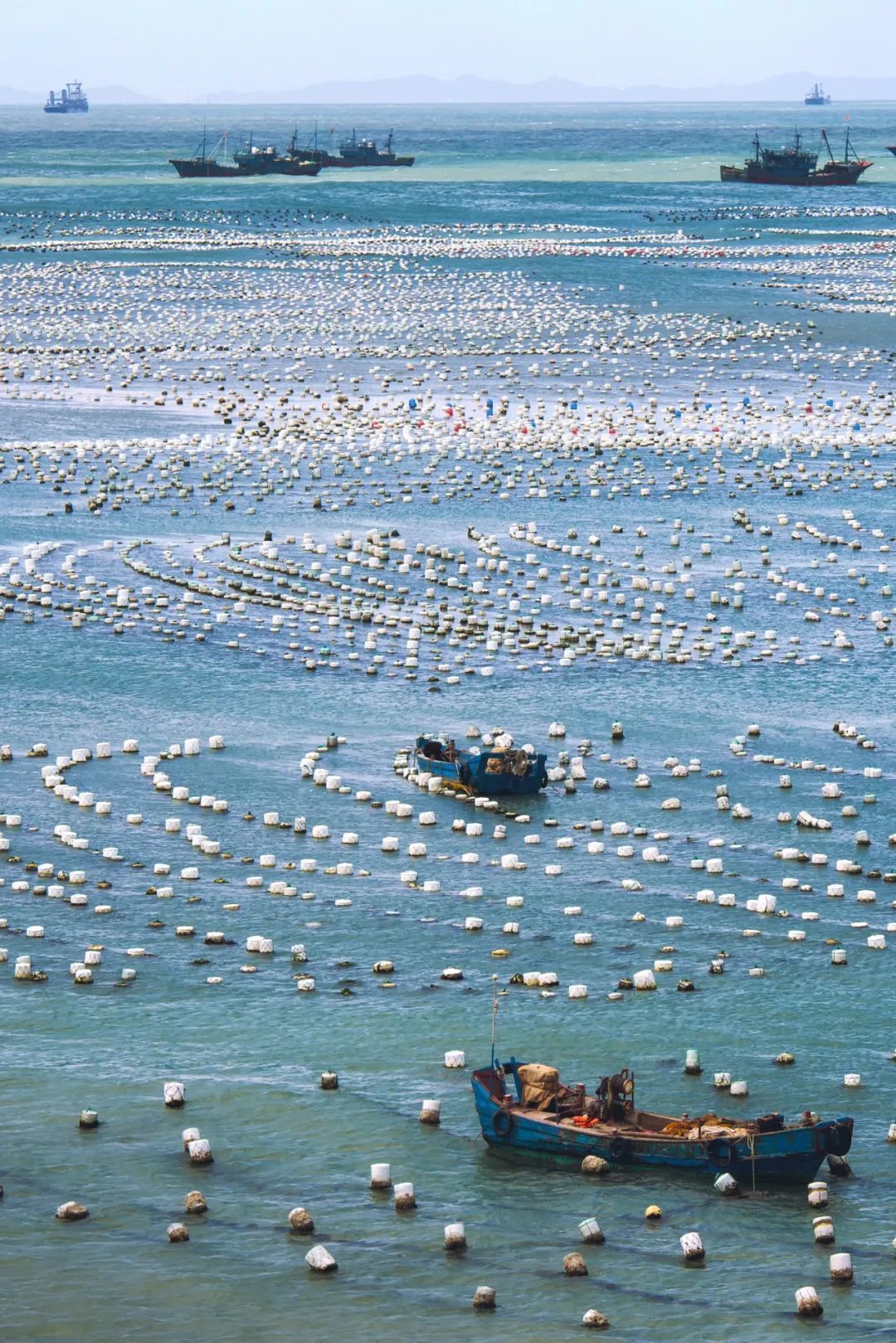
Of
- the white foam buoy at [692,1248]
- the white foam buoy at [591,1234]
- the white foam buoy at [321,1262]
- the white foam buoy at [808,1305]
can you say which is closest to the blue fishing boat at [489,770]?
the white foam buoy at [591,1234]

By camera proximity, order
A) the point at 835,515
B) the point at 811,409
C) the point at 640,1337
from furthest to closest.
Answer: the point at 811,409, the point at 835,515, the point at 640,1337

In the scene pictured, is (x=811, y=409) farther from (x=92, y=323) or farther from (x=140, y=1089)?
(x=140, y=1089)

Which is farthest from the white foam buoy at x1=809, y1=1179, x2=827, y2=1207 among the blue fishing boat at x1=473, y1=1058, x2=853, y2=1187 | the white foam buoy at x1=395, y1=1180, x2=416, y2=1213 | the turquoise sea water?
the white foam buoy at x1=395, y1=1180, x2=416, y2=1213

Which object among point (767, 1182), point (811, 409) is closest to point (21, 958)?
point (767, 1182)

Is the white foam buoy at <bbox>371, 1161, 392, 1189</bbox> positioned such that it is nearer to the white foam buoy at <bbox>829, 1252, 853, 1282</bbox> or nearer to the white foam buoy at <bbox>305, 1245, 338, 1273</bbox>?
the white foam buoy at <bbox>305, 1245, 338, 1273</bbox>

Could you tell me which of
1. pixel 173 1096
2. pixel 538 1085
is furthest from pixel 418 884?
pixel 538 1085

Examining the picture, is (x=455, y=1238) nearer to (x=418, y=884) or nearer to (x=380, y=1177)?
(x=380, y=1177)
